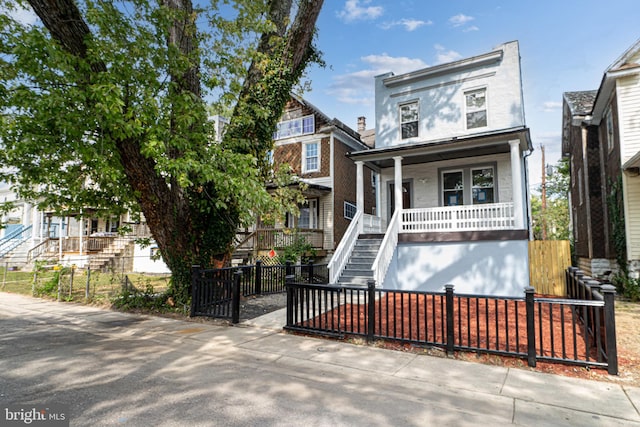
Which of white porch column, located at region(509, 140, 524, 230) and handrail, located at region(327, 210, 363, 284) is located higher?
white porch column, located at region(509, 140, 524, 230)

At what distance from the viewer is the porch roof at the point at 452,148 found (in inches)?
444

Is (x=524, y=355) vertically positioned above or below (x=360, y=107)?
below

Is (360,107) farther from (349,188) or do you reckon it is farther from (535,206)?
(535,206)

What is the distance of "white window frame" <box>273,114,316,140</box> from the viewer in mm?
19266

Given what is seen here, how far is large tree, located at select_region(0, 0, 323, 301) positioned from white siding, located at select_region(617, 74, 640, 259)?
982 cm

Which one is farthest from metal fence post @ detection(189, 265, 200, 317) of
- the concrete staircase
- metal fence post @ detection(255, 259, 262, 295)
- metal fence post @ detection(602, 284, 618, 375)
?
metal fence post @ detection(602, 284, 618, 375)

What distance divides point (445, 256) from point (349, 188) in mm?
9257

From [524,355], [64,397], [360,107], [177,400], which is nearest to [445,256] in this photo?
[524,355]

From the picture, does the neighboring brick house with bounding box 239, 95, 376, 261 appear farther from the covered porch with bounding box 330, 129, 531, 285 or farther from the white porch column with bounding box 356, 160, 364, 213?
the white porch column with bounding box 356, 160, 364, 213

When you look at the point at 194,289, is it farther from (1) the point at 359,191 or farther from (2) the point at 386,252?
(1) the point at 359,191

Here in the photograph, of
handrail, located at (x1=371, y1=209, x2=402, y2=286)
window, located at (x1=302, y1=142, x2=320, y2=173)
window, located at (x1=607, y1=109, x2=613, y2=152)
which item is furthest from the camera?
window, located at (x1=302, y1=142, x2=320, y2=173)

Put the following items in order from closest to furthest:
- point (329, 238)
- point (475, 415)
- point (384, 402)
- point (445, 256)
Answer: point (475, 415)
point (384, 402)
point (445, 256)
point (329, 238)

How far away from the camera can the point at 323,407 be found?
360cm

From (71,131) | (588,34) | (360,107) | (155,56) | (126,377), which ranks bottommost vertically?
(126,377)
